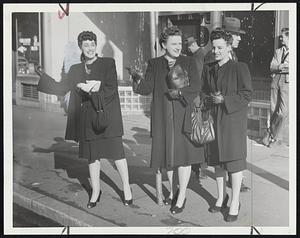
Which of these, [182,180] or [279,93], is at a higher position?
[279,93]

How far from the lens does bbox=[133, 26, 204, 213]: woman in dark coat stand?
3.86 metres

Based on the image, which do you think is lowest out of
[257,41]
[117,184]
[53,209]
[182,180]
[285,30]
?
[53,209]

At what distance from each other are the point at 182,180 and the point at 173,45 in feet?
4.10

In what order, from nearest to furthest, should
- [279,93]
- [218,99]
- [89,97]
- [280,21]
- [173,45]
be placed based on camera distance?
[218,99] → [173,45] → [89,97] → [280,21] → [279,93]

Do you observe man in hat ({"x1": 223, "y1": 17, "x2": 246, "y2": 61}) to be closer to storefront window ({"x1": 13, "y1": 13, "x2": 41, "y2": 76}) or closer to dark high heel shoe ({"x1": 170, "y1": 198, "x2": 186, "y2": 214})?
dark high heel shoe ({"x1": 170, "y1": 198, "x2": 186, "y2": 214})

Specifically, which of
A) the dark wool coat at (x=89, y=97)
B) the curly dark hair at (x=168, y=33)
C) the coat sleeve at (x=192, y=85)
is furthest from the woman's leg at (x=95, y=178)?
the curly dark hair at (x=168, y=33)

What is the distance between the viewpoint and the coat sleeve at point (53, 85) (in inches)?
160

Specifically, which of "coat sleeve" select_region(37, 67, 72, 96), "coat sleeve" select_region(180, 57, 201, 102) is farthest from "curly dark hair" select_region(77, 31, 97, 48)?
"coat sleeve" select_region(180, 57, 201, 102)

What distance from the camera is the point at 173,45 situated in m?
3.84

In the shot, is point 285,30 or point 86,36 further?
point 285,30

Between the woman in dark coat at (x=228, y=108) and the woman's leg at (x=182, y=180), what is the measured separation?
242mm

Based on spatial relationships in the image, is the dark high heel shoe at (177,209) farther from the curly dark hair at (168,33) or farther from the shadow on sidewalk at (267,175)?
the curly dark hair at (168,33)

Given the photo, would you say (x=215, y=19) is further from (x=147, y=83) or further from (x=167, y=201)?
(x=167, y=201)

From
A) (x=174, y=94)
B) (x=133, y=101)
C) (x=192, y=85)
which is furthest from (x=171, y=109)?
(x=133, y=101)
